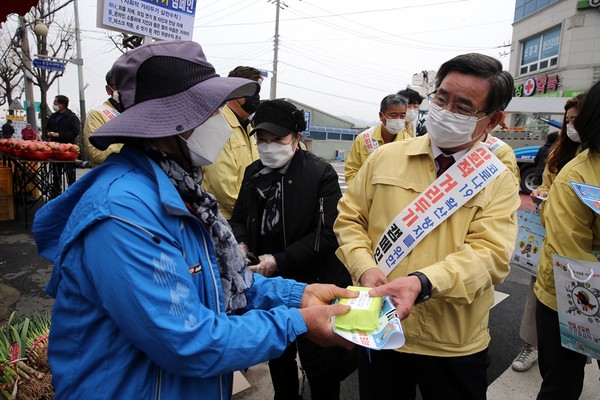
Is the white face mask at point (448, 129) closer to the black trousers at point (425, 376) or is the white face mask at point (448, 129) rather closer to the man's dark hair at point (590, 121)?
the man's dark hair at point (590, 121)

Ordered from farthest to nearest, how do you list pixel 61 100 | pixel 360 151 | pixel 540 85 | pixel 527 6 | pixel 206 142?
pixel 527 6
pixel 540 85
pixel 61 100
pixel 360 151
pixel 206 142

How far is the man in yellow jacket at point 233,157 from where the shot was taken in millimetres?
2996

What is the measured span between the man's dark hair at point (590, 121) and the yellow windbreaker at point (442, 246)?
0.61 meters

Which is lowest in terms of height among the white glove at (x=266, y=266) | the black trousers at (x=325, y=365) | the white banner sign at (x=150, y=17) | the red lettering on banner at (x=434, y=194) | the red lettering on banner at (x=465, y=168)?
the black trousers at (x=325, y=365)

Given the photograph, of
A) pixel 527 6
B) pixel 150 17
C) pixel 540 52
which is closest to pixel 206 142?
pixel 150 17

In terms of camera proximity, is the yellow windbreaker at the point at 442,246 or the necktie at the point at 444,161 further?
the necktie at the point at 444,161

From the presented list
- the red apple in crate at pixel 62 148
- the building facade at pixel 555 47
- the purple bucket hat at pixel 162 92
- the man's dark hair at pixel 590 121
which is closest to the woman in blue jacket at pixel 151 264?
the purple bucket hat at pixel 162 92

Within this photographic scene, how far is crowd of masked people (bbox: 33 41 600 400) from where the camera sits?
3.43ft

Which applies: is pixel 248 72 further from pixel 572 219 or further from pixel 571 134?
pixel 571 134

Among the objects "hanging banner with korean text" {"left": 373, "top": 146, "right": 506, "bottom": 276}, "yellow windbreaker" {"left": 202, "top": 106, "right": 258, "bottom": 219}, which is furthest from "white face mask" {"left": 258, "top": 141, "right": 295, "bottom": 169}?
"hanging banner with korean text" {"left": 373, "top": 146, "right": 506, "bottom": 276}

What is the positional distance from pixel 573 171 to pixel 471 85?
84 cm

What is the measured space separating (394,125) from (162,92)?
3.60m

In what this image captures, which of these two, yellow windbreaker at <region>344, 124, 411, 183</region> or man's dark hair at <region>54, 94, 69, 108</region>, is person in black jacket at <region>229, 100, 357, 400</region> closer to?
yellow windbreaker at <region>344, 124, 411, 183</region>

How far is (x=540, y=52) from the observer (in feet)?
78.5
